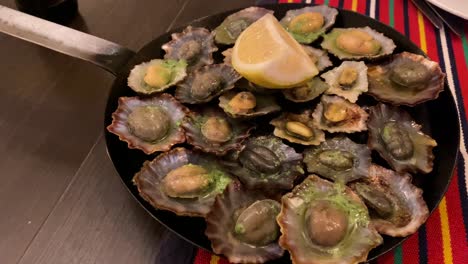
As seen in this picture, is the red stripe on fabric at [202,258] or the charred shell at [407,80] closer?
the red stripe on fabric at [202,258]

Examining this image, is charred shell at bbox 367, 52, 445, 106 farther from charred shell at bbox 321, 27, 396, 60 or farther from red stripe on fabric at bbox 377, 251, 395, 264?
red stripe on fabric at bbox 377, 251, 395, 264

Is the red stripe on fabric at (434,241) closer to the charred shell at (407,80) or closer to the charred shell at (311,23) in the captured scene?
the charred shell at (407,80)

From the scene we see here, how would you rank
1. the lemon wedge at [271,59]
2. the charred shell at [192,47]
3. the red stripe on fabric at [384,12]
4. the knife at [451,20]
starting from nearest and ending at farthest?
the lemon wedge at [271,59] → the charred shell at [192,47] → the knife at [451,20] → the red stripe on fabric at [384,12]

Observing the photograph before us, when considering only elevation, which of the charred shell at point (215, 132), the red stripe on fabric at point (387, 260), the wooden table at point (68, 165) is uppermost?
the charred shell at point (215, 132)

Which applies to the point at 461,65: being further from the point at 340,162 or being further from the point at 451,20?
the point at 340,162

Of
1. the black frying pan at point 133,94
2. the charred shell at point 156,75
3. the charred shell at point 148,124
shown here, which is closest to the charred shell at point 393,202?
the black frying pan at point 133,94

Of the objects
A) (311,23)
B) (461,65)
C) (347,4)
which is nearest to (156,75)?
(311,23)
